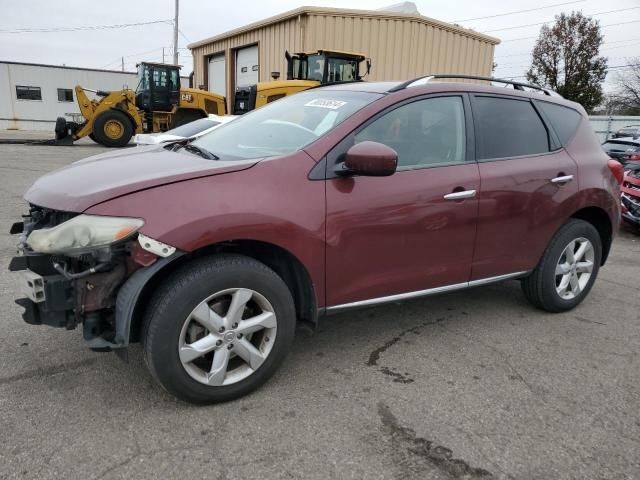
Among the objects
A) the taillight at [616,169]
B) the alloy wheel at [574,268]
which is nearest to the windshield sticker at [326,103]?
the alloy wheel at [574,268]

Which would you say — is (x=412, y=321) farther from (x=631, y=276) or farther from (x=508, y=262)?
(x=631, y=276)

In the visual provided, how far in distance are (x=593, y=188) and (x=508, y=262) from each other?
0.97 meters

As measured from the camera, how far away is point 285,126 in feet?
10.8

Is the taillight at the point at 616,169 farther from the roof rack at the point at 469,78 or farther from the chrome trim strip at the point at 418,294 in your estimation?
the chrome trim strip at the point at 418,294

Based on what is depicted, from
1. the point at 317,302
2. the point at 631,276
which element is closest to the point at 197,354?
the point at 317,302

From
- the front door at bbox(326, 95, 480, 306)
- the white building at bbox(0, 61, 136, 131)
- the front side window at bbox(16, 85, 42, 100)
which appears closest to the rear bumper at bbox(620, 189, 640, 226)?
the front door at bbox(326, 95, 480, 306)

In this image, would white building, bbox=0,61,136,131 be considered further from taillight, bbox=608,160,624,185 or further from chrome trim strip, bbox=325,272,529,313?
chrome trim strip, bbox=325,272,529,313

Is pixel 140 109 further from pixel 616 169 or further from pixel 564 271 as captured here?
pixel 564 271

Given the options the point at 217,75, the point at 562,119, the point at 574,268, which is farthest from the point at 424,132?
the point at 217,75

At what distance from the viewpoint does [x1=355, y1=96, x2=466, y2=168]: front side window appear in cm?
307

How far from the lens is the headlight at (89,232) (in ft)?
7.48

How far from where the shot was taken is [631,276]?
17.6 ft

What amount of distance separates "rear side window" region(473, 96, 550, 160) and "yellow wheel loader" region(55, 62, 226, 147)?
52.5ft

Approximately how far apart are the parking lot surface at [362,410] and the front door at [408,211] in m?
0.49
